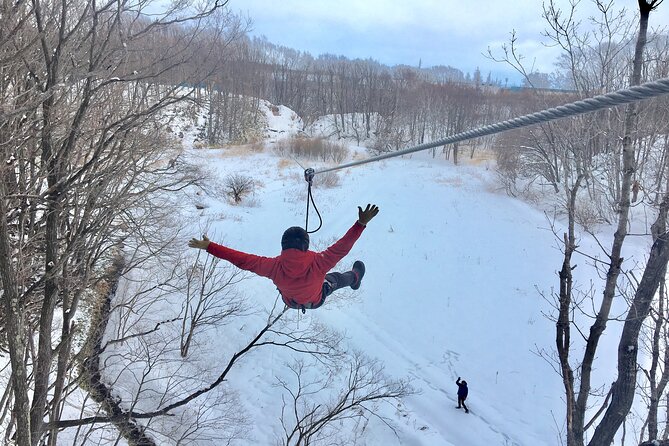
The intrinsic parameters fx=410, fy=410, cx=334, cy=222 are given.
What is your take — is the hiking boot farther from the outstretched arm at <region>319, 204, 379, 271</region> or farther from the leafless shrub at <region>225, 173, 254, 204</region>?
the leafless shrub at <region>225, 173, 254, 204</region>

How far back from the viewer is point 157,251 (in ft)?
21.5

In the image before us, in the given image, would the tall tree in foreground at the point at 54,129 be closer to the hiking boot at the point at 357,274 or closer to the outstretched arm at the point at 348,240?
the outstretched arm at the point at 348,240

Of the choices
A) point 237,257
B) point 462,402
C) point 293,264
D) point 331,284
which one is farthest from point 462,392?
point 237,257

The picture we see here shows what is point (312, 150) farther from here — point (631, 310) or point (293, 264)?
point (293, 264)

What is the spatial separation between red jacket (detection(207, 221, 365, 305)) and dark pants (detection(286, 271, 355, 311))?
0.62m

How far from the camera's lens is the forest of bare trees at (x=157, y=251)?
13.0ft

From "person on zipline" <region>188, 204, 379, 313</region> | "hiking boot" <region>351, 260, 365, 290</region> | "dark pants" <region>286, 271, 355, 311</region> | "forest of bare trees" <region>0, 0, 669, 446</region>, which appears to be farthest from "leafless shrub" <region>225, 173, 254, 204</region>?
"person on zipline" <region>188, 204, 379, 313</region>

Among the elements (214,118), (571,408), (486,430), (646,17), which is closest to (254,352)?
(486,430)

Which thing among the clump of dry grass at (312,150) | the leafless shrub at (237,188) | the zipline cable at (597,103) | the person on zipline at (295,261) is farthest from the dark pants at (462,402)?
the clump of dry grass at (312,150)

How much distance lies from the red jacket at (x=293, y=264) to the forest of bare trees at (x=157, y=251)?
1712mm

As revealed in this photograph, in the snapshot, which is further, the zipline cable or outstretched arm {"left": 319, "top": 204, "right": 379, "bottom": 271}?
outstretched arm {"left": 319, "top": 204, "right": 379, "bottom": 271}

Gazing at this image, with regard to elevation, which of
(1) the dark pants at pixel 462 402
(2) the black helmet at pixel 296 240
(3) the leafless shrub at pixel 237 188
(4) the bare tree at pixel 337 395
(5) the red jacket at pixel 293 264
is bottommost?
(4) the bare tree at pixel 337 395

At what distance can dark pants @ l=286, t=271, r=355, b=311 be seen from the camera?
4.67m

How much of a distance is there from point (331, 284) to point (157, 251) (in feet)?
10.3
